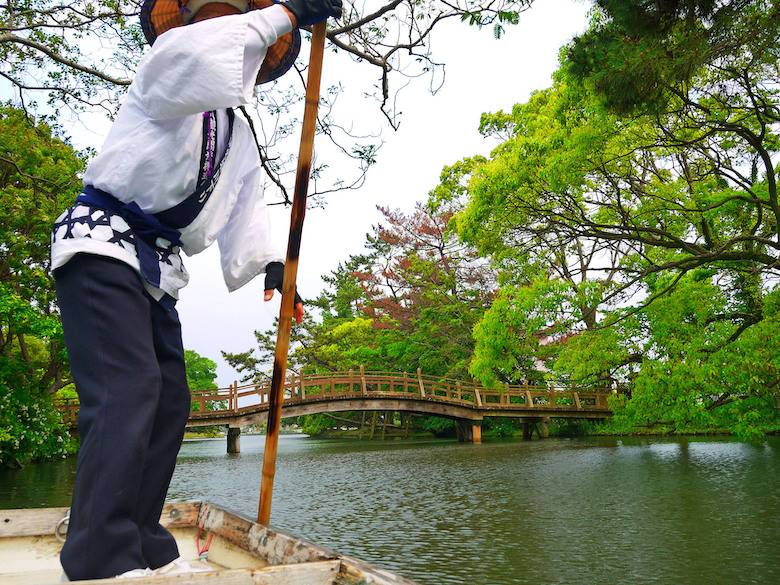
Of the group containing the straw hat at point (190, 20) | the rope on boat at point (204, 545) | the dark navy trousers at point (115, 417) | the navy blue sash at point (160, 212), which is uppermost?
the straw hat at point (190, 20)

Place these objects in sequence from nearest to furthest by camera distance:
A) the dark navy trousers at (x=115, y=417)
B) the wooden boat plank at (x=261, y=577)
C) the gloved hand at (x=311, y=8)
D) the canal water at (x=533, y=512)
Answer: the wooden boat plank at (x=261, y=577)
the dark navy trousers at (x=115, y=417)
the gloved hand at (x=311, y=8)
the canal water at (x=533, y=512)

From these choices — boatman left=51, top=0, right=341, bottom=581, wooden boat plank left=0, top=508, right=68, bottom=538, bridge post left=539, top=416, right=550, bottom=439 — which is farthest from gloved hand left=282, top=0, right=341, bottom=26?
bridge post left=539, top=416, right=550, bottom=439

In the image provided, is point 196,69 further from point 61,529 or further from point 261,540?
point 61,529

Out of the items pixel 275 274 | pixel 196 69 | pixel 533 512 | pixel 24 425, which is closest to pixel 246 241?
pixel 275 274

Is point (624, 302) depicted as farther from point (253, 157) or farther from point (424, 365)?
point (424, 365)

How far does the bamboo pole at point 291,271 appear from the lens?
158 cm

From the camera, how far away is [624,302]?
8.81m

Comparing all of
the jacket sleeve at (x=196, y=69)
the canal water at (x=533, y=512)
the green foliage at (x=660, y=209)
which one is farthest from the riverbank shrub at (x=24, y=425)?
the jacket sleeve at (x=196, y=69)

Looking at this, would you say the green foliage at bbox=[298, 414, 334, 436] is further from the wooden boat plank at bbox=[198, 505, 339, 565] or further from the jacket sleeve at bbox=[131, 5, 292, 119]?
the jacket sleeve at bbox=[131, 5, 292, 119]

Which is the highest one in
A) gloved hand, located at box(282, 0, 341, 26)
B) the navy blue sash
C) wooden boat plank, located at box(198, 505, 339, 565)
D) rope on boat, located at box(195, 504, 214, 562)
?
gloved hand, located at box(282, 0, 341, 26)

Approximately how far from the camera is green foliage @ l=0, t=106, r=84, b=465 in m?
8.54

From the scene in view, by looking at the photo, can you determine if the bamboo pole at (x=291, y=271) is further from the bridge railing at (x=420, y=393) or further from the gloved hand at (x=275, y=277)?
the bridge railing at (x=420, y=393)

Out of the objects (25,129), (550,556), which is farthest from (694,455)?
(25,129)

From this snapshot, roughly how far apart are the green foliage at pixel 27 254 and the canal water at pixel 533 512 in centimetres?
95
